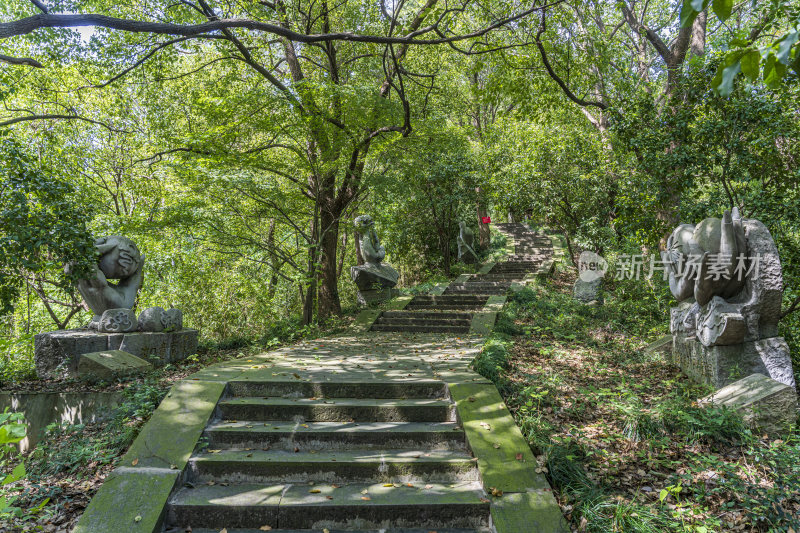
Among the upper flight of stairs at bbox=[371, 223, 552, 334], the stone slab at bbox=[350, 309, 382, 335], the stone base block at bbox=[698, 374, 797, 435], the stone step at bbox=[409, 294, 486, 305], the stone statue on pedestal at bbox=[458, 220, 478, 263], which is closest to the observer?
the stone base block at bbox=[698, 374, 797, 435]

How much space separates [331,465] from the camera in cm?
391

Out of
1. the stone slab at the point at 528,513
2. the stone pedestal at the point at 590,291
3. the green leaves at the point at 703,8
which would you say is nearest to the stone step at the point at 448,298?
the stone pedestal at the point at 590,291

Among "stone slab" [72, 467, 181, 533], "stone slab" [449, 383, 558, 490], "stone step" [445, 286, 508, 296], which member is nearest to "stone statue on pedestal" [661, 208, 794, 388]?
"stone slab" [449, 383, 558, 490]

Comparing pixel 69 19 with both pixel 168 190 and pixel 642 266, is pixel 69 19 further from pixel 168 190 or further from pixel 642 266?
pixel 642 266

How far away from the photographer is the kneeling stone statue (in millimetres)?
12219

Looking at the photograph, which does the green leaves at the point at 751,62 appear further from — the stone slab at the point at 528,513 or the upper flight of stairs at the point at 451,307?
the upper flight of stairs at the point at 451,307

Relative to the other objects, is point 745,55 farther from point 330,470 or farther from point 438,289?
point 438,289

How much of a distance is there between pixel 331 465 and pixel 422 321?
21.4 feet

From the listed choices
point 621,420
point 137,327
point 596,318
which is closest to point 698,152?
point 596,318

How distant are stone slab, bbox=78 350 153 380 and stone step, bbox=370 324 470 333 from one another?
4.83 metres

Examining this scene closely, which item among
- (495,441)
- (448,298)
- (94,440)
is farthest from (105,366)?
(448,298)

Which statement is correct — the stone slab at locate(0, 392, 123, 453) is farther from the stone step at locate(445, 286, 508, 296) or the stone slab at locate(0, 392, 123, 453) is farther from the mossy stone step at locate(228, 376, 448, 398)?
the stone step at locate(445, 286, 508, 296)

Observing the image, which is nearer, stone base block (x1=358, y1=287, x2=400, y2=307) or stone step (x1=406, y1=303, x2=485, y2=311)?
stone step (x1=406, y1=303, x2=485, y2=311)

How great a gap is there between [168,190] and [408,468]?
11320 millimetres
